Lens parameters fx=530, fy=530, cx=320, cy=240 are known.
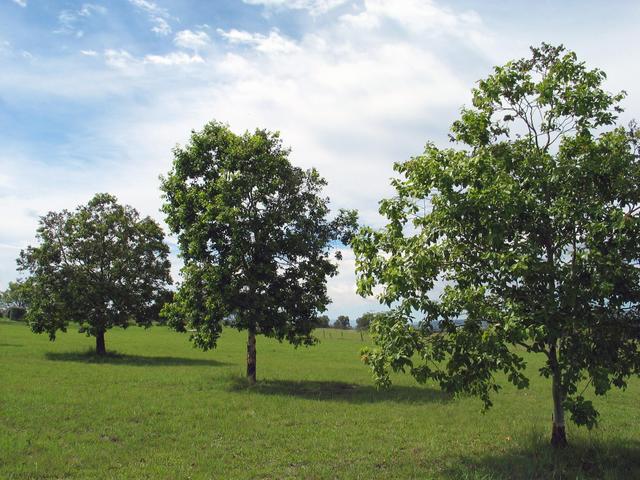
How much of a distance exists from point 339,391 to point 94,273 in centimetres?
2300

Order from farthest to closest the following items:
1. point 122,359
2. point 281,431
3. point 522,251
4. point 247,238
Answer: point 122,359 → point 247,238 → point 281,431 → point 522,251

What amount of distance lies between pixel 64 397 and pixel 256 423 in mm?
8628

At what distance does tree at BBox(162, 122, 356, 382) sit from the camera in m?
24.3

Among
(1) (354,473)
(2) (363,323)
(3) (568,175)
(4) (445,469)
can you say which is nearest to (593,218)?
(3) (568,175)

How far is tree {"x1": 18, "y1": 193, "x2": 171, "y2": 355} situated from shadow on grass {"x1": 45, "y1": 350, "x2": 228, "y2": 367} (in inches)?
51.9

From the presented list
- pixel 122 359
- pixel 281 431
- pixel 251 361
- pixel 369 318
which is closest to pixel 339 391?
pixel 251 361

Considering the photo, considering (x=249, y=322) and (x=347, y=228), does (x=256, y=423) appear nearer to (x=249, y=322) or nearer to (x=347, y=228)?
(x=249, y=322)

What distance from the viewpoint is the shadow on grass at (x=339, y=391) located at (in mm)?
22906

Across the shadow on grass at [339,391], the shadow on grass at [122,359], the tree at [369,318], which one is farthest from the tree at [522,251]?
the shadow on grass at [122,359]

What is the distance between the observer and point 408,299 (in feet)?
38.3

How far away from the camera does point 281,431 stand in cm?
1612

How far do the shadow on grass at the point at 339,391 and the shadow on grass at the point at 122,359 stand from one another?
1070 cm

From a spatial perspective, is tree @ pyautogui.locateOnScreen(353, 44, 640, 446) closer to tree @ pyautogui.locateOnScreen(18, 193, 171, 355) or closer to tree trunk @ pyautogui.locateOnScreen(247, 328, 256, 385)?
tree trunk @ pyautogui.locateOnScreen(247, 328, 256, 385)

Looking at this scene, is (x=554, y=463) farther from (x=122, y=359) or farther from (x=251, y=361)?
(x=122, y=359)
